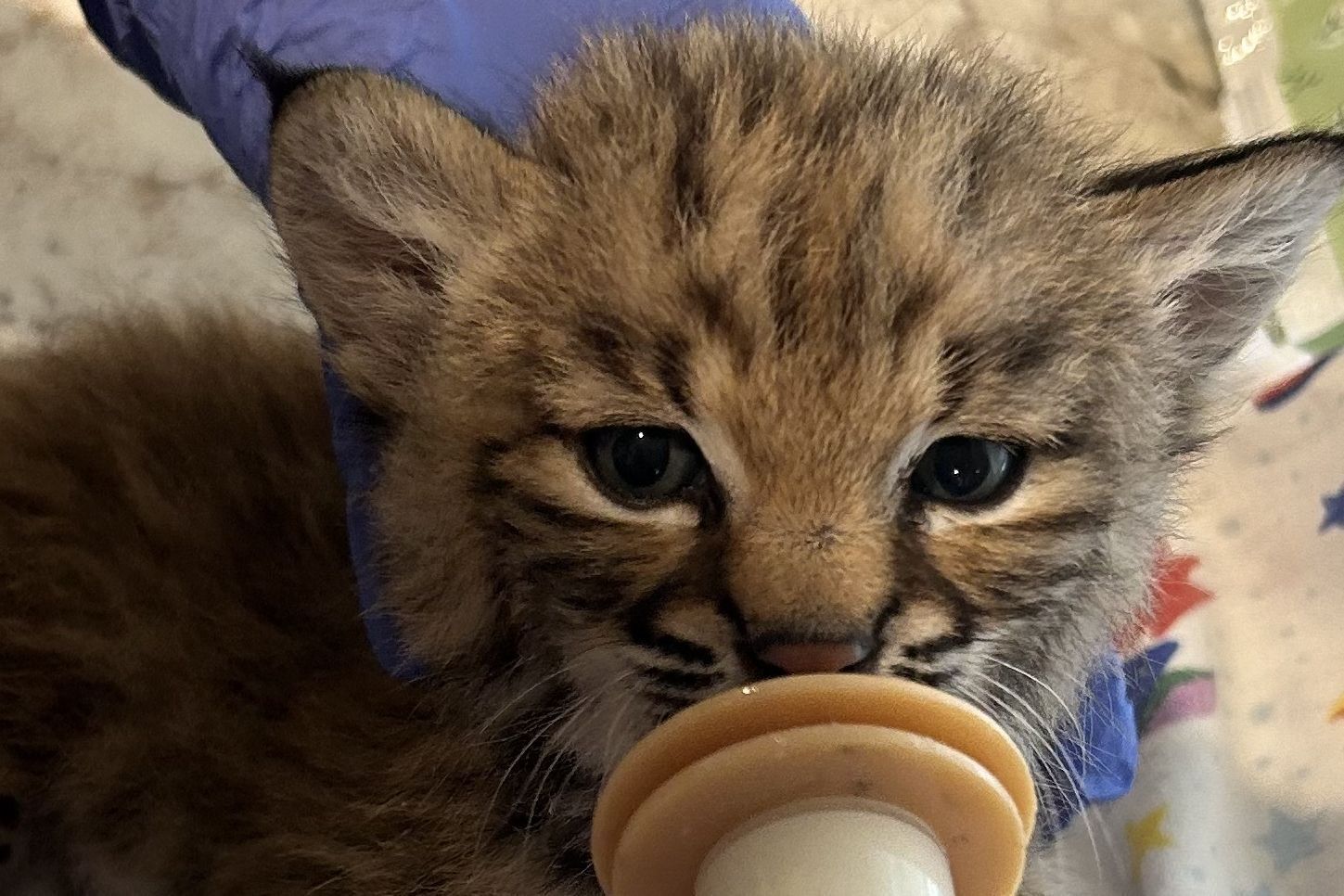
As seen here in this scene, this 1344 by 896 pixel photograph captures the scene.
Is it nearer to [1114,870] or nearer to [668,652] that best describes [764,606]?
[668,652]

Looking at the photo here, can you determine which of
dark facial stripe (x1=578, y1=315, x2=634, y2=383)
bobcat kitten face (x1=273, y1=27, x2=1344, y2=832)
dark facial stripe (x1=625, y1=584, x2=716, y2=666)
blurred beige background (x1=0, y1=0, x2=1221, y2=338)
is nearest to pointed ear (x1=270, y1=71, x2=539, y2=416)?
bobcat kitten face (x1=273, y1=27, x2=1344, y2=832)

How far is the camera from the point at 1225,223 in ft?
2.81

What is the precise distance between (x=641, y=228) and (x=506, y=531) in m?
0.22

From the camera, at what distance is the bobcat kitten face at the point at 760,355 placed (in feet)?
2.25

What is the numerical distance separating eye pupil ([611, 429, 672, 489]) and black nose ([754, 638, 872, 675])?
0.14 metres

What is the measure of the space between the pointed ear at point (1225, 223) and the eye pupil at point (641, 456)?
1.19ft

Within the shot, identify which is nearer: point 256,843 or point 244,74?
point 256,843

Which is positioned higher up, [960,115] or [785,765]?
[960,115]

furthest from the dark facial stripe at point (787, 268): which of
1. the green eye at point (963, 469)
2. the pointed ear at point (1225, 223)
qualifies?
the pointed ear at point (1225, 223)

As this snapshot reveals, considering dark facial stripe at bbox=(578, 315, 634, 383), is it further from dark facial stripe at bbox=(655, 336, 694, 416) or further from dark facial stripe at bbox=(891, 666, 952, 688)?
dark facial stripe at bbox=(891, 666, 952, 688)

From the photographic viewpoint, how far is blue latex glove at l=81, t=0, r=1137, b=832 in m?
1.09

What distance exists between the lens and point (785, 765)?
1.75ft

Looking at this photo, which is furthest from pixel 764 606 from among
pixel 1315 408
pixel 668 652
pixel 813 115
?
pixel 1315 408

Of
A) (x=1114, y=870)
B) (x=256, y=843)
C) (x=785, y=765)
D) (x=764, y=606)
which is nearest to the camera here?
(x=785, y=765)
